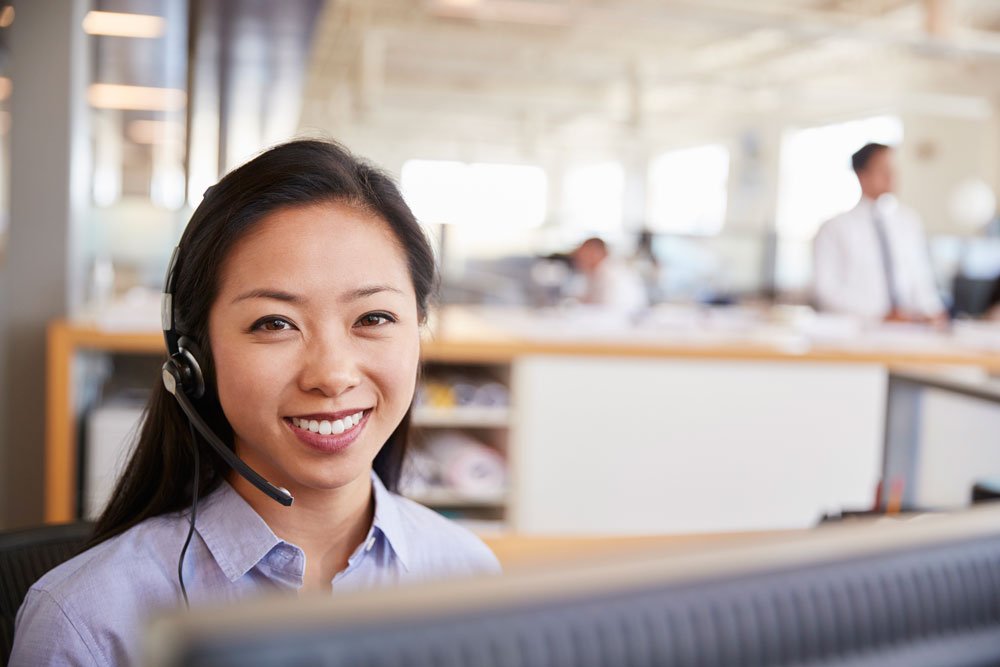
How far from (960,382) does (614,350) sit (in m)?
1.82

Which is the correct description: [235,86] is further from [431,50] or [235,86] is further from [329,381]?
[329,381]

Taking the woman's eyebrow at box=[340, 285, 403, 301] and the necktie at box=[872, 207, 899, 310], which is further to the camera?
the necktie at box=[872, 207, 899, 310]

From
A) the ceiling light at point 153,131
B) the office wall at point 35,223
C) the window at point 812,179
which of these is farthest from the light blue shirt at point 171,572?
the ceiling light at point 153,131

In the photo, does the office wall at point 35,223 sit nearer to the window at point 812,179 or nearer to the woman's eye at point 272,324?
the woman's eye at point 272,324

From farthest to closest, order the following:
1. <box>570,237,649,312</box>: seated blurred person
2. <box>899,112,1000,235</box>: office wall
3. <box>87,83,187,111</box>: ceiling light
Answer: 1. <box>899,112,1000,235</box>: office wall
2. <box>87,83,187,111</box>: ceiling light
3. <box>570,237,649,312</box>: seated blurred person

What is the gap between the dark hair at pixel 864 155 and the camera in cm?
437

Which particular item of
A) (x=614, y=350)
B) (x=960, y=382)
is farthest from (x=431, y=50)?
(x=960, y=382)

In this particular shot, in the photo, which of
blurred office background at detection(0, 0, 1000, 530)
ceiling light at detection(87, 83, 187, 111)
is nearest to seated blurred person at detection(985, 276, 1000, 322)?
blurred office background at detection(0, 0, 1000, 530)

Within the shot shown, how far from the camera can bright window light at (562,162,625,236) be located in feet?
57.6

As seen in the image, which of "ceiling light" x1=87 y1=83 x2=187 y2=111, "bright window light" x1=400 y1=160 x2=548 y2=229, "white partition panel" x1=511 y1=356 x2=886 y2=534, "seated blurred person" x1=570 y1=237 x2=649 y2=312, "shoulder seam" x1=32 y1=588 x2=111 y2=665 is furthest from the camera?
"bright window light" x1=400 y1=160 x2=548 y2=229

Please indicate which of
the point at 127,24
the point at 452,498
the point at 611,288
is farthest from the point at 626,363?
the point at 127,24

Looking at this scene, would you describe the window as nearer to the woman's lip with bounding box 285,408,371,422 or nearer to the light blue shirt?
the light blue shirt

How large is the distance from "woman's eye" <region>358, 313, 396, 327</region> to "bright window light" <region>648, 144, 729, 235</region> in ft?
42.6

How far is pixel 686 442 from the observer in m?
3.43
